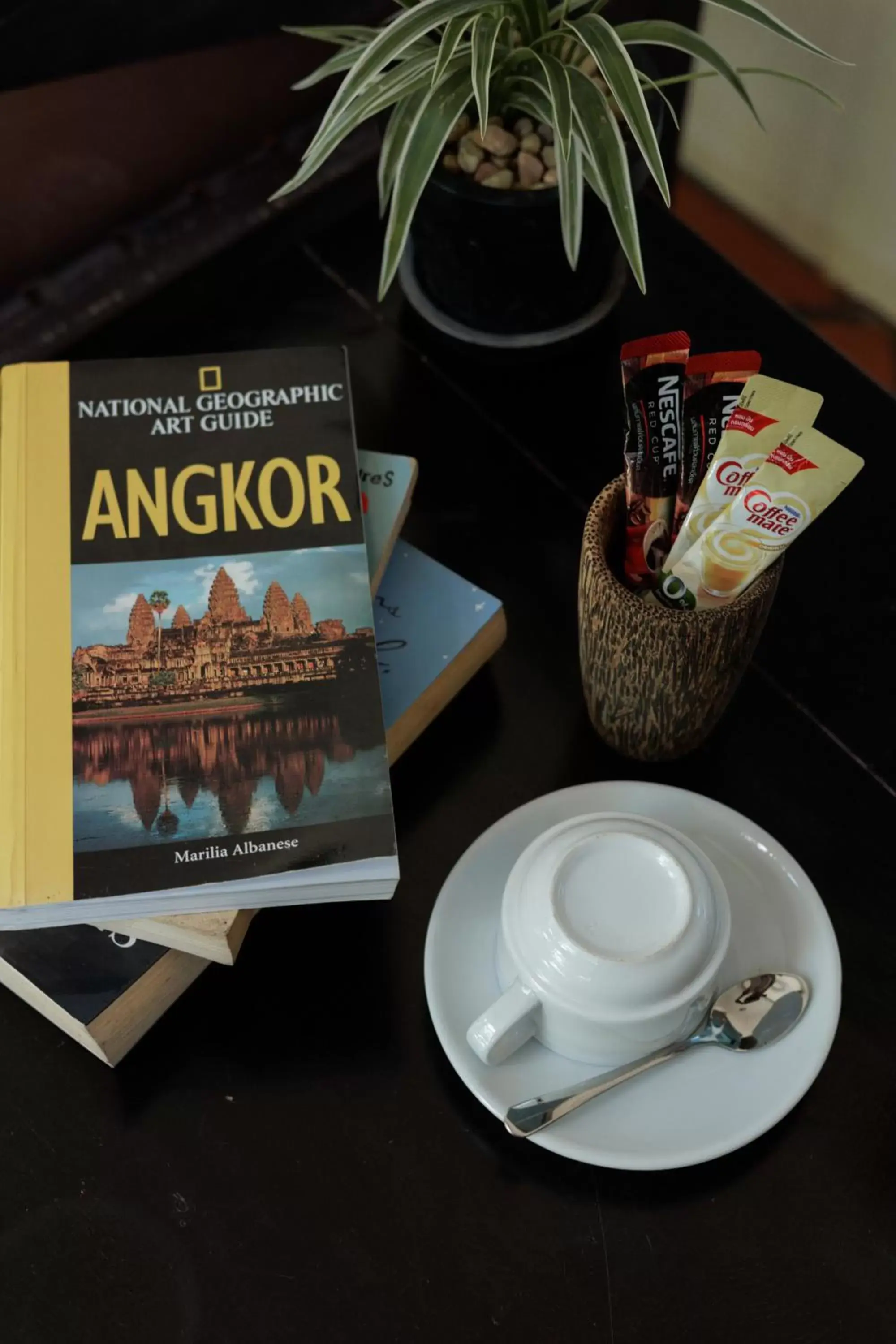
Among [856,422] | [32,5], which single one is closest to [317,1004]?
[856,422]

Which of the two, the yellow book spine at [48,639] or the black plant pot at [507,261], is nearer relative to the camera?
the yellow book spine at [48,639]

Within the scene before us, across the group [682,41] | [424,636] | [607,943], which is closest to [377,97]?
[682,41]

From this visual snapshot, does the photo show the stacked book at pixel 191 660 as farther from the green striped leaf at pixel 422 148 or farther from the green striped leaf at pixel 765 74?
the green striped leaf at pixel 765 74

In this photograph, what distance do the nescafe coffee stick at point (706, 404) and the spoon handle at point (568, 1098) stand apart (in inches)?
9.4

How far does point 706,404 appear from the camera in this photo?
0.51 m

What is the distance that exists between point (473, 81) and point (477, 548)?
0.25 metres

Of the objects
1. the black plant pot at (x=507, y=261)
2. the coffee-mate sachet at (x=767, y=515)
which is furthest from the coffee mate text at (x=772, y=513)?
the black plant pot at (x=507, y=261)

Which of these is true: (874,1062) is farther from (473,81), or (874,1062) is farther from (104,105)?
(104,105)

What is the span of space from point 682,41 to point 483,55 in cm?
12

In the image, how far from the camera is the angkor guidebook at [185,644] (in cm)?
52

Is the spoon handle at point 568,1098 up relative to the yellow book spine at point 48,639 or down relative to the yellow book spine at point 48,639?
down

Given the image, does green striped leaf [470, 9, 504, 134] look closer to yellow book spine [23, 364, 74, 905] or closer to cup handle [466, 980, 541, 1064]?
yellow book spine [23, 364, 74, 905]

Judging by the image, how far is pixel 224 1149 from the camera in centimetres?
52

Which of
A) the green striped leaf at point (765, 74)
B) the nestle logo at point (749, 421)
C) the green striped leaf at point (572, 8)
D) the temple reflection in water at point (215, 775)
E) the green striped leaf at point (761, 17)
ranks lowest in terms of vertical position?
the temple reflection in water at point (215, 775)
